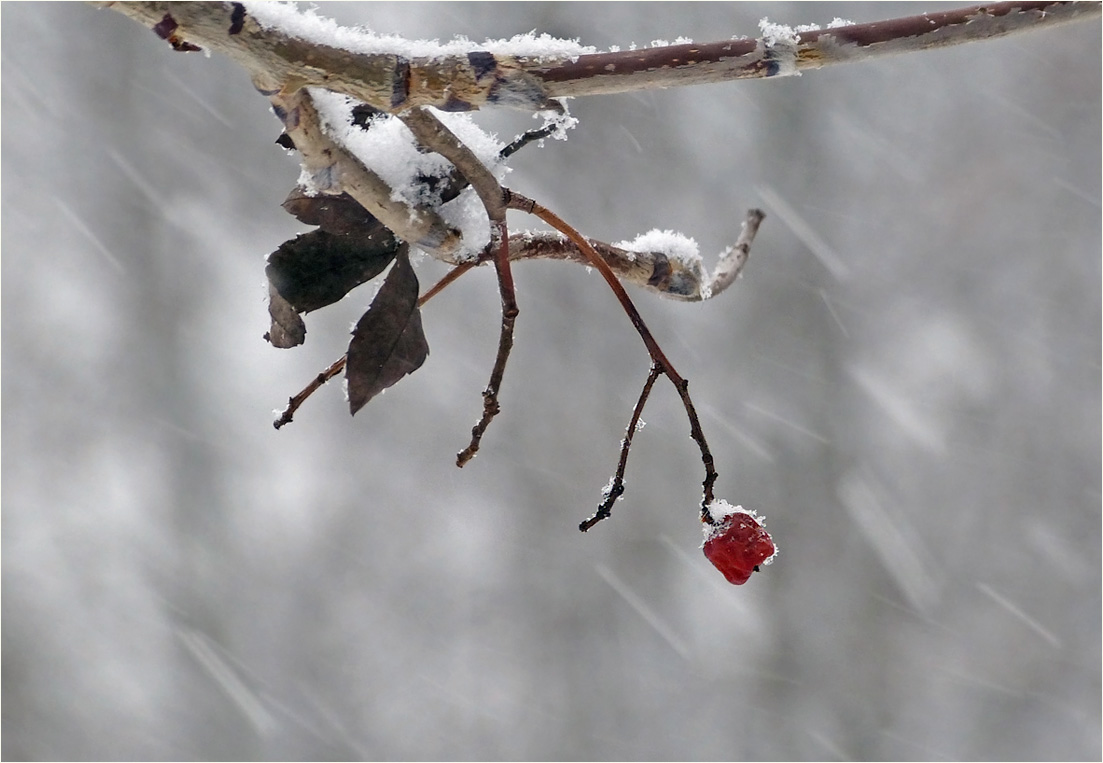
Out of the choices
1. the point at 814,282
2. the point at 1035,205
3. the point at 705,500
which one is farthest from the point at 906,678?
the point at 705,500

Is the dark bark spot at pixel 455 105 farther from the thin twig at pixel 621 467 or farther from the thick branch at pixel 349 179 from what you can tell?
the thin twig at pixel 621 467

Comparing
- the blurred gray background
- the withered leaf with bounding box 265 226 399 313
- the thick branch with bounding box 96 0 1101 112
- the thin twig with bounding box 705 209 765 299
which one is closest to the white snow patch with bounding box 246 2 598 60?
the thick branch with bounding box 96 0 1101 112

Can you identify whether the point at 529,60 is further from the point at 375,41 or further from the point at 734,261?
the point at 734,261

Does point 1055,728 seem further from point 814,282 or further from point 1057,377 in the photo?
point 814,282

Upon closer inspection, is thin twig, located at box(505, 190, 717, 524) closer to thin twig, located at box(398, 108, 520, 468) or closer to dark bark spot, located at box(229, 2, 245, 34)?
thin twig, located at box(398, 108, 520, 468)

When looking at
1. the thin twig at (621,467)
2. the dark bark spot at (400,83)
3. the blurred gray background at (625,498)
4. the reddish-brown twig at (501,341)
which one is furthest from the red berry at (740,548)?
the blurred gray background at (625,498)
